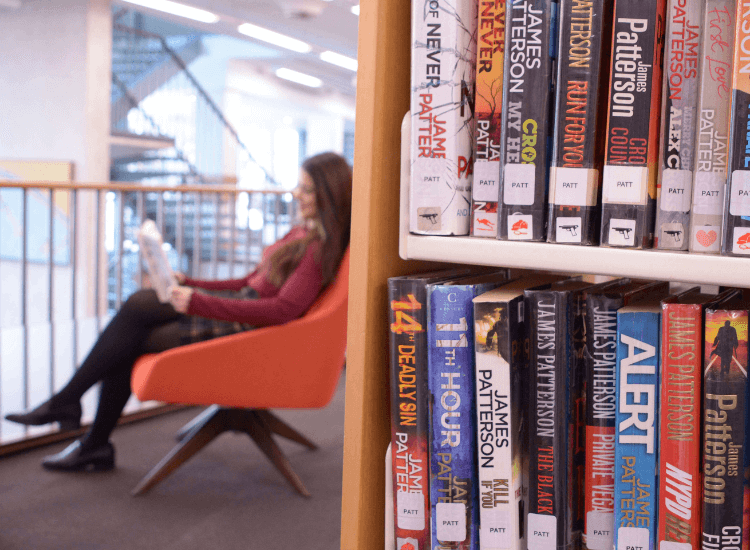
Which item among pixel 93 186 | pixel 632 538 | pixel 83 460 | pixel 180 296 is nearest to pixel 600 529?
pixel 632 538

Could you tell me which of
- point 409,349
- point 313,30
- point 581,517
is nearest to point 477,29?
point 409,349

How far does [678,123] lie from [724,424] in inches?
10.2

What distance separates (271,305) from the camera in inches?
78.2

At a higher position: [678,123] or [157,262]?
[678,123]

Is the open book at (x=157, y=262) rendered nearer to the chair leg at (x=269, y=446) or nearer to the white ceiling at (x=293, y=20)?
the chair leg at (x=269, y=446)

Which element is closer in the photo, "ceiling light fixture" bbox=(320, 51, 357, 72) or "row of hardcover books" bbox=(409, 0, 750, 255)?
"row of hardcover books" bbox=(409, 0, 750, 255)

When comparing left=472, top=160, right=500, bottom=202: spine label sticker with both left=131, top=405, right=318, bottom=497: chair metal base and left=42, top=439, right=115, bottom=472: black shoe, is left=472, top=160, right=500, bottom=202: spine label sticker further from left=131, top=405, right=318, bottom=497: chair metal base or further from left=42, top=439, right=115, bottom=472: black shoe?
left=42, top=439, right=115, bottom=472: black shoe

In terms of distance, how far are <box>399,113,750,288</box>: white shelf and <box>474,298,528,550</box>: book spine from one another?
48mm

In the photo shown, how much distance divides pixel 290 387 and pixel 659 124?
1.50 meters

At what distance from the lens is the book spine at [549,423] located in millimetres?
630

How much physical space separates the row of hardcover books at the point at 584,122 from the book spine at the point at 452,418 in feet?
0.26

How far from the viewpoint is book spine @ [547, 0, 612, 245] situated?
1.91 ft

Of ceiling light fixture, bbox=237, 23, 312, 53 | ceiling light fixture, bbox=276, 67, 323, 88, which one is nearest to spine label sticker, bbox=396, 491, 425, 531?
ceiling light fixture, bbox=237, 23, 312, 53

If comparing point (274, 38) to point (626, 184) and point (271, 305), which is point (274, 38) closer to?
point (271, 305)
